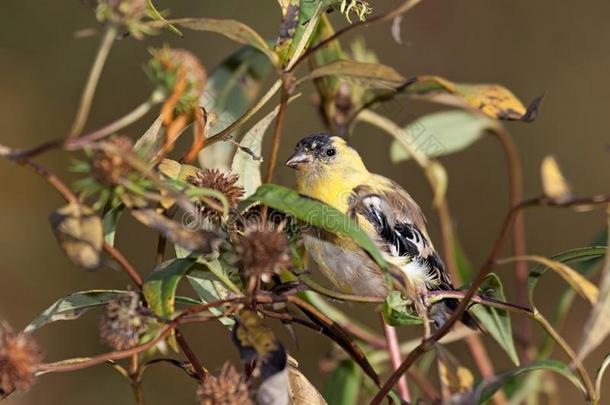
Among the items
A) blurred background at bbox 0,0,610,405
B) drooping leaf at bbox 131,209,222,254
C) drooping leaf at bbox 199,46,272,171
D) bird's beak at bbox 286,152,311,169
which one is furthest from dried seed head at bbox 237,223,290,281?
blurred background at bbox 0,0,610,405

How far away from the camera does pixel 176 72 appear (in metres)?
1.10

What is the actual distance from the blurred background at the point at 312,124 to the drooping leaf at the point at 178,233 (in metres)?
2.76

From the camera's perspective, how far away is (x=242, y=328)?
1214mm

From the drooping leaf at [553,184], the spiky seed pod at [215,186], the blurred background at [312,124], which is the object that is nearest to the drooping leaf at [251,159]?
the spiky seed pod at [215,186]

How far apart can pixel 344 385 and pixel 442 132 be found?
661mm

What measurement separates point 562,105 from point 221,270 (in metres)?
3.62

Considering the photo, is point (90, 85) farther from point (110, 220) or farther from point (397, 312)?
point (397, 312)

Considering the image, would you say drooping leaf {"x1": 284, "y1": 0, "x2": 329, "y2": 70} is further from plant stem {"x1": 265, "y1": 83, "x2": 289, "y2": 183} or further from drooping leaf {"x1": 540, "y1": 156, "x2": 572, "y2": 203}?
drooping leaf {"x1": 540, "y1": 156, "x2": 572, "y2": 203}

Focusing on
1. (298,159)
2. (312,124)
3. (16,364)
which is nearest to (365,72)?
(16,364)

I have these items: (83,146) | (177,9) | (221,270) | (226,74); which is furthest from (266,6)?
(83,146)

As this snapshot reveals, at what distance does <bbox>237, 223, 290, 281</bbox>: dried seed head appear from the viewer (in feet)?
3.84

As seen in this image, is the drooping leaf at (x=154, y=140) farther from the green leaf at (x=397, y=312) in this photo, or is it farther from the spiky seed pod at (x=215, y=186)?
the green leaf at (x=397, y=312)

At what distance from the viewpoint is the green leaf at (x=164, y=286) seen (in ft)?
4.02

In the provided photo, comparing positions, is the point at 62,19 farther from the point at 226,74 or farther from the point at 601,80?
the point at 601,80
